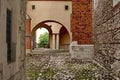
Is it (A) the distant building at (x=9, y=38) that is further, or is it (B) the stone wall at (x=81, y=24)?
(B) the stone wall at (x=81, y=24)

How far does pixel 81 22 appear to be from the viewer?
1816 centimetres

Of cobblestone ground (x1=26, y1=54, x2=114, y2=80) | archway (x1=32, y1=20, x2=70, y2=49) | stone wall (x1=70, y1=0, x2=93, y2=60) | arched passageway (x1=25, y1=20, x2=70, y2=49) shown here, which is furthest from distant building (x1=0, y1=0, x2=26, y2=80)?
archway (x1=32, y1=20, x2=70, y2=49)

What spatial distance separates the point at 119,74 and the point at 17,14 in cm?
385

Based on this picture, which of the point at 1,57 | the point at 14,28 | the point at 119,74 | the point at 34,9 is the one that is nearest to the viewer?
the point at 1,57

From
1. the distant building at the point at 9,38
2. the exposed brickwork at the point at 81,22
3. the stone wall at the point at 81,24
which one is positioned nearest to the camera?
the distant building at the point at 9,38

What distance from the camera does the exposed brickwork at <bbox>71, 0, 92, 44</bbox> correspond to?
59.0ft

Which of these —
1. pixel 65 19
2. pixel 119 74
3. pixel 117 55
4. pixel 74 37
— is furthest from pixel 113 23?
pixel 65 19

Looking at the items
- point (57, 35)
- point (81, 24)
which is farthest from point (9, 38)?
point (57, 35)

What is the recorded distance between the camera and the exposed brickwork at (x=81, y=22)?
18.0 m

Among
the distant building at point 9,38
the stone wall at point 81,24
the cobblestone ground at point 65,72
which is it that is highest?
the stone wall at point 81,24

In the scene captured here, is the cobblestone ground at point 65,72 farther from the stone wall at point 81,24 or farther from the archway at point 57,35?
the archway at point 57,35

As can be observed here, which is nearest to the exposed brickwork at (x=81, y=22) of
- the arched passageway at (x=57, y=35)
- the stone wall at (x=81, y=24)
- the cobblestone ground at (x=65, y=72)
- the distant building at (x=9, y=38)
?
the stone wall at (x=81, y=24)

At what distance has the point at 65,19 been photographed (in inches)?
1248

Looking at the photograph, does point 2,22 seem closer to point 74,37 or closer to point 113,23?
point 113,23
